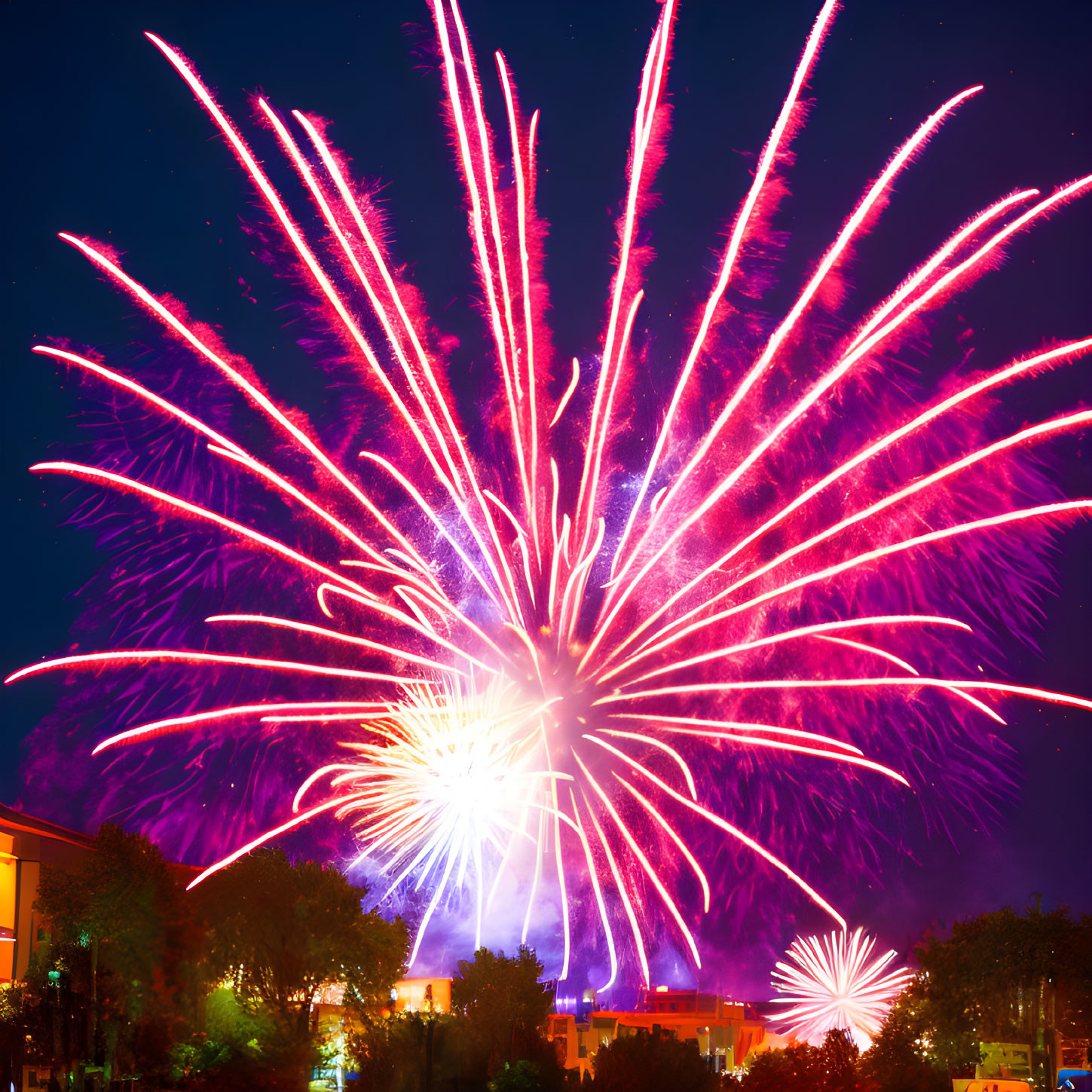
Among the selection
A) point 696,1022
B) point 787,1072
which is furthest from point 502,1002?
point 696,1022

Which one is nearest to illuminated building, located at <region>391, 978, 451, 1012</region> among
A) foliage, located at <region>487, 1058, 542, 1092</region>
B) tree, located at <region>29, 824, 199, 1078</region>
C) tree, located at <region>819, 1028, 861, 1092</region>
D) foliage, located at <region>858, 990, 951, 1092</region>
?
tree, located at <region>29, 824, 199, 1078</region>

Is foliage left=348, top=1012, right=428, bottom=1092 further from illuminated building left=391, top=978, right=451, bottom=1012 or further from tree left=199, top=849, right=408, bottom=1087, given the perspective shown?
illuminated building left=391, top=978, right=451, bottom=1012

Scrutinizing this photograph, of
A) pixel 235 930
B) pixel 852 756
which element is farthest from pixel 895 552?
pixel 235 930

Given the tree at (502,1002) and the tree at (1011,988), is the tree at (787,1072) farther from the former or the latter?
the tree at (1011,988)

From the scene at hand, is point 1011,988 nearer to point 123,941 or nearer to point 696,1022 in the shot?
point 696,1022

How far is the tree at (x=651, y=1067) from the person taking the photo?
3531cm

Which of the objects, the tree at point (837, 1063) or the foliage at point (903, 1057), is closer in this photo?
the tree at point (837, 1063)

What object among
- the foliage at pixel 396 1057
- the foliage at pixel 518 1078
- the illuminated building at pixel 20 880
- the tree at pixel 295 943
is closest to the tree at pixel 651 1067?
the foliage at pixel 518 1078

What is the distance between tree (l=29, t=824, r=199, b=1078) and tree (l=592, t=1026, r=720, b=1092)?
14260 mm

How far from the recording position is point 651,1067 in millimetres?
36094

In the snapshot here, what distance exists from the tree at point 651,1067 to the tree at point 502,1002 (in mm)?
2585

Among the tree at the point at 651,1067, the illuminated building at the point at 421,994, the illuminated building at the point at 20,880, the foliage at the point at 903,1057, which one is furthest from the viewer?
the illuminated building at the point at 421,994

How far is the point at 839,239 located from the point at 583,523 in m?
10.3

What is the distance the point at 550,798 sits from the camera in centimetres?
3772
